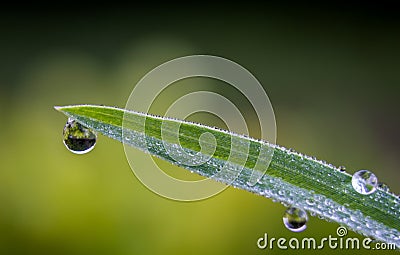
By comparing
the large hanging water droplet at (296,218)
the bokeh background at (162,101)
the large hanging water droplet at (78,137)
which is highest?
the bokeh background at (162,101)

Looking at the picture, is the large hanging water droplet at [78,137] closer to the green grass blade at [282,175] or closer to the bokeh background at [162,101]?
the green grass blade at [282,175]

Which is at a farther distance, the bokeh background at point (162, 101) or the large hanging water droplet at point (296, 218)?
the bokeh background at point (162, 101)

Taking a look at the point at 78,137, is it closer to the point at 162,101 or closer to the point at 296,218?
the point at 296,218

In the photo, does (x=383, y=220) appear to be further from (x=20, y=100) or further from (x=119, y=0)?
(x=119, y=0)

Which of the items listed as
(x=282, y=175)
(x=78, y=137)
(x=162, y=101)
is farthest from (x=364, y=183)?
(x=162, y=101)

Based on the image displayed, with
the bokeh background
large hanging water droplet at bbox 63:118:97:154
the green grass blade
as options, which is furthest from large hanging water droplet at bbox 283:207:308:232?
the bokeh background

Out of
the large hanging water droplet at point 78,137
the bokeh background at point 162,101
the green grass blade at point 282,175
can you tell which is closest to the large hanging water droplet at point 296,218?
the green grass blade at point 282,175

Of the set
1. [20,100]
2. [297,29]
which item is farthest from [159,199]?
[297,29]
